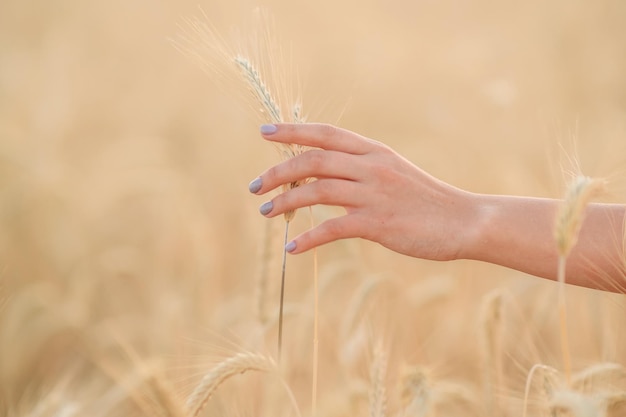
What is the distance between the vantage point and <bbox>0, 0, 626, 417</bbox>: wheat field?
1.54m

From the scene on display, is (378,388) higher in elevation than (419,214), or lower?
lower

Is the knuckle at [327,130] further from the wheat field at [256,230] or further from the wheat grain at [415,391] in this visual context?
the wheat grain at [415,391]

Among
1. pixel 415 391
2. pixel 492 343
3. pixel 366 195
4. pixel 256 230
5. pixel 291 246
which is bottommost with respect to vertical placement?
pixel 415 391

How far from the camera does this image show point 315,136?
4.11 feet

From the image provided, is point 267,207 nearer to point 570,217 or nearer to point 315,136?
point 315,136

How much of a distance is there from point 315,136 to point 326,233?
0.58 ft

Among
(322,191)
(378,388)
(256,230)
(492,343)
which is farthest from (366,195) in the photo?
(256,230)

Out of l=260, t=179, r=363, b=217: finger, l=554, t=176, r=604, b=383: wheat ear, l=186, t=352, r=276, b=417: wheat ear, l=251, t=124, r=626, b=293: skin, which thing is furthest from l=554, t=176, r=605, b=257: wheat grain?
l=186, t=352, r=276, b=417: wheat ear

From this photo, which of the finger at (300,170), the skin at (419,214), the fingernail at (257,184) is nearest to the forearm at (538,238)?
the skin at (419,214)

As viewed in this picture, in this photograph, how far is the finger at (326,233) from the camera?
1.28 m

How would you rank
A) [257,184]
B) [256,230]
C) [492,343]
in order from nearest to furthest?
[257,184] → [492,343] → [256,230]

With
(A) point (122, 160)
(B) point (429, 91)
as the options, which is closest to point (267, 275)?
(A) point (122, 160)

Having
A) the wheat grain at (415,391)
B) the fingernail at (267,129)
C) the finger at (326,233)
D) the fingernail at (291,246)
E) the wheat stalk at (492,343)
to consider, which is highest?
the fingernail at (267,129)

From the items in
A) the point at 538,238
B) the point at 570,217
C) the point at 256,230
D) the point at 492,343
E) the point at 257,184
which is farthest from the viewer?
the point at 256,230
